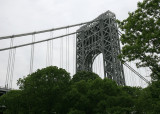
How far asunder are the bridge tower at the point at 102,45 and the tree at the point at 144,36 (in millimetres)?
38840

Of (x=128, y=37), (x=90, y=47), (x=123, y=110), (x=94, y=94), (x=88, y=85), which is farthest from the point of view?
(x=90, y=47)

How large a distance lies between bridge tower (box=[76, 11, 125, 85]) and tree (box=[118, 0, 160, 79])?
127ft

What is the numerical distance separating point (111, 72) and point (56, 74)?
2832 centimetres

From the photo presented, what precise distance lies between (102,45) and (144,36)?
46.7m

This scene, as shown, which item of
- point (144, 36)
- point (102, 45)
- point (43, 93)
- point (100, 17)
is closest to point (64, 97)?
point (43, 93)

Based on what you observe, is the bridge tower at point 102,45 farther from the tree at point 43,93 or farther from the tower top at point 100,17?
the tree at point 43,93

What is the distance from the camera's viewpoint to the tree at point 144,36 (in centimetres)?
1516

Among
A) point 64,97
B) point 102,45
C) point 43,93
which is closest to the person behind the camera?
point 64,97

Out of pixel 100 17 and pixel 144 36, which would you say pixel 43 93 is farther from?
pixel 100 17

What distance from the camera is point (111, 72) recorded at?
191 ft

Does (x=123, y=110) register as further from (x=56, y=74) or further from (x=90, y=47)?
(x=90, y=47)

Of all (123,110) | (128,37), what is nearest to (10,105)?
(123,110)

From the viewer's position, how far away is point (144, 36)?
15391 mm

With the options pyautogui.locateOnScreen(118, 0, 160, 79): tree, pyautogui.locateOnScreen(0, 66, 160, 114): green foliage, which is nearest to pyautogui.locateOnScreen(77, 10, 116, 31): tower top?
pyautogui.locateOnScreen(0, 66, 160, 114): green foliage
